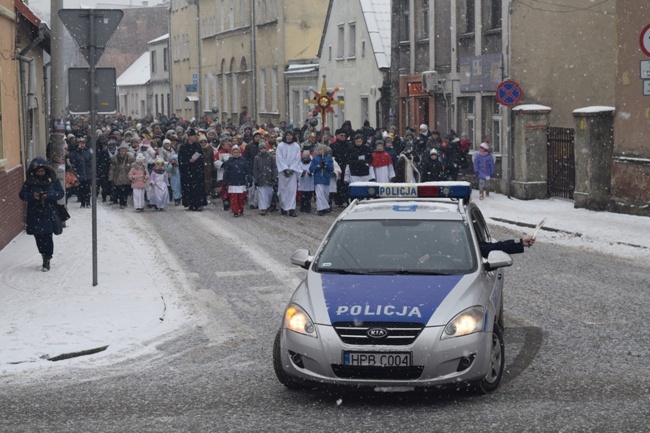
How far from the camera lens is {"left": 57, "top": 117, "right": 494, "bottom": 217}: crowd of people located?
25.2 meters

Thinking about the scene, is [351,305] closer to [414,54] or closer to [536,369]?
[536,369]

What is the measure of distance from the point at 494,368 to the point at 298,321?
1466 millimetres

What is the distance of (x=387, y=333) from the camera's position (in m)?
7.88

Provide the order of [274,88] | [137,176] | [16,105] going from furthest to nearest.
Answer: [274,88]
[137,176]
[16,105]

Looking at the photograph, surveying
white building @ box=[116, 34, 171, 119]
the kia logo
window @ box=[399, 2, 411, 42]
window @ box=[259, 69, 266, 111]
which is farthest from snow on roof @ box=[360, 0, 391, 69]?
white building @ box=[116, 34, 171, 119]

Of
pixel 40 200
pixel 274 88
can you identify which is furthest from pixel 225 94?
pixel 40 200

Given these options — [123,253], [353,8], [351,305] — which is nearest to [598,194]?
[123,253]

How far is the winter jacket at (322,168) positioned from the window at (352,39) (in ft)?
66.7

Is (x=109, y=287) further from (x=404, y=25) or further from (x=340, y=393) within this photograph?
(x=404, y=25)

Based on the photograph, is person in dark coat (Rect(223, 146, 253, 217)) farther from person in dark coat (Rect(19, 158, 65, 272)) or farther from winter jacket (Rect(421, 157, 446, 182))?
person in dark coat (Rect(19, 158, 65, 272))

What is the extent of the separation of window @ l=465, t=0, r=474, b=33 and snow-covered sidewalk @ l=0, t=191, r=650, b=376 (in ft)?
34.1

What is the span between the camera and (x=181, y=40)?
76.6 meters

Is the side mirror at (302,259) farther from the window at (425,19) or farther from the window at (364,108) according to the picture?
the window at (364,108)

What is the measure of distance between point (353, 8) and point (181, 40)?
33.6 m
